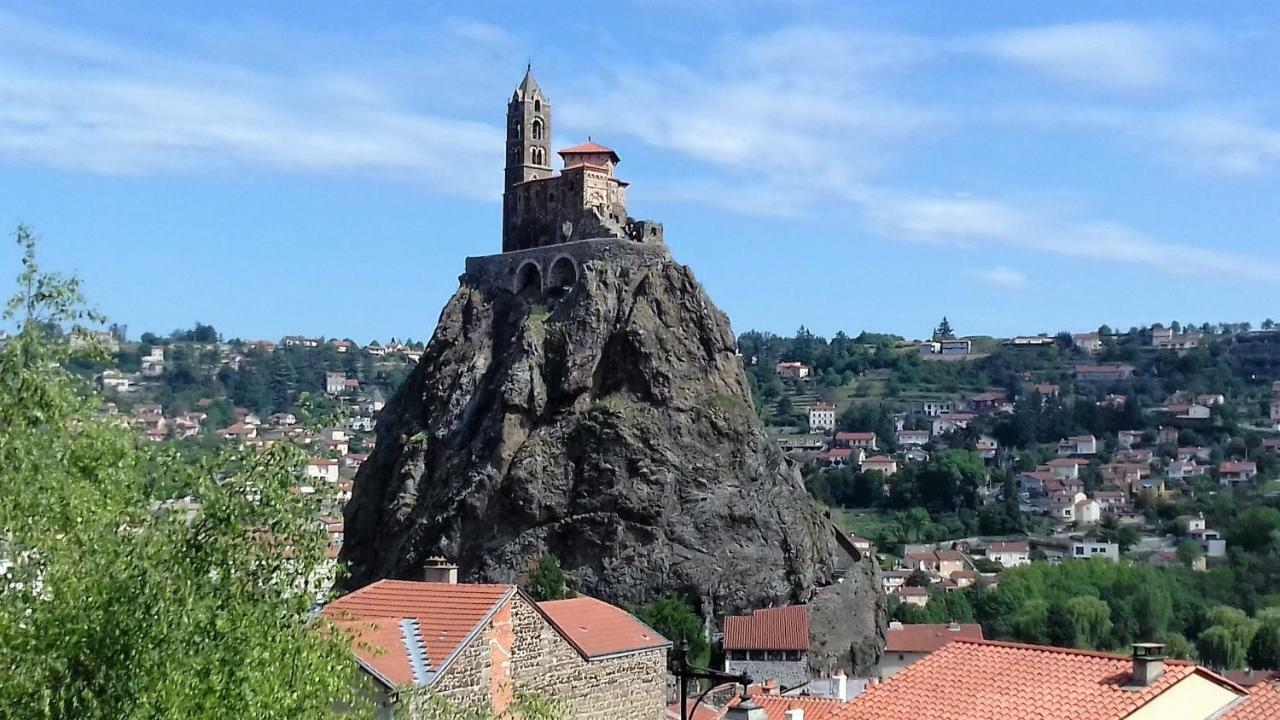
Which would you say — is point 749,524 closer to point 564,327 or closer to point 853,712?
point 564,327

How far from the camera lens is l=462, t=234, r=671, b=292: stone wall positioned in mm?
98375

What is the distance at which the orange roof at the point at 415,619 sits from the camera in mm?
22844

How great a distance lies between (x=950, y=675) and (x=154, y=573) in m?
11.7

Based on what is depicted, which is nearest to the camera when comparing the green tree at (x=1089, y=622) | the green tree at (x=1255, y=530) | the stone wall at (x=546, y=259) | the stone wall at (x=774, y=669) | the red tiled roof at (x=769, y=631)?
the stone wall at (x=774, y=669)

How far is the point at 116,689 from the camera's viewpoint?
14.7 m

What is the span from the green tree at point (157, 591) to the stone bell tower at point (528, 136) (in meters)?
92.2

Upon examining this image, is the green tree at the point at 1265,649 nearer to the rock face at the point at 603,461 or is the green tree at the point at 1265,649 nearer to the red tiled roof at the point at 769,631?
the rock face at the point at 603,461

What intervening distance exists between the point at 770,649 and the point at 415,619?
54796 mm

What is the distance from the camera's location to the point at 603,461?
9306 cm

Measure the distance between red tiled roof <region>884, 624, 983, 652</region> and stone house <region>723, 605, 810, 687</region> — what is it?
28.3 ft

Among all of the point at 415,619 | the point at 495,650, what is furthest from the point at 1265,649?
the point at 415,619

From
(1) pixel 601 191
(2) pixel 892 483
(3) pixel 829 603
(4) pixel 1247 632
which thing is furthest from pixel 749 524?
(2) pixel 892 483

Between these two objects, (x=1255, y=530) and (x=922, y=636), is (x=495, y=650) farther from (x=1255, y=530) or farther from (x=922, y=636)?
(x=1255, y=530)

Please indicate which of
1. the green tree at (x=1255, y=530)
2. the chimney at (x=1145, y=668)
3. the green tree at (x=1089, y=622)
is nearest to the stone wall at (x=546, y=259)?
the green tree at (x=1089, y=622)
